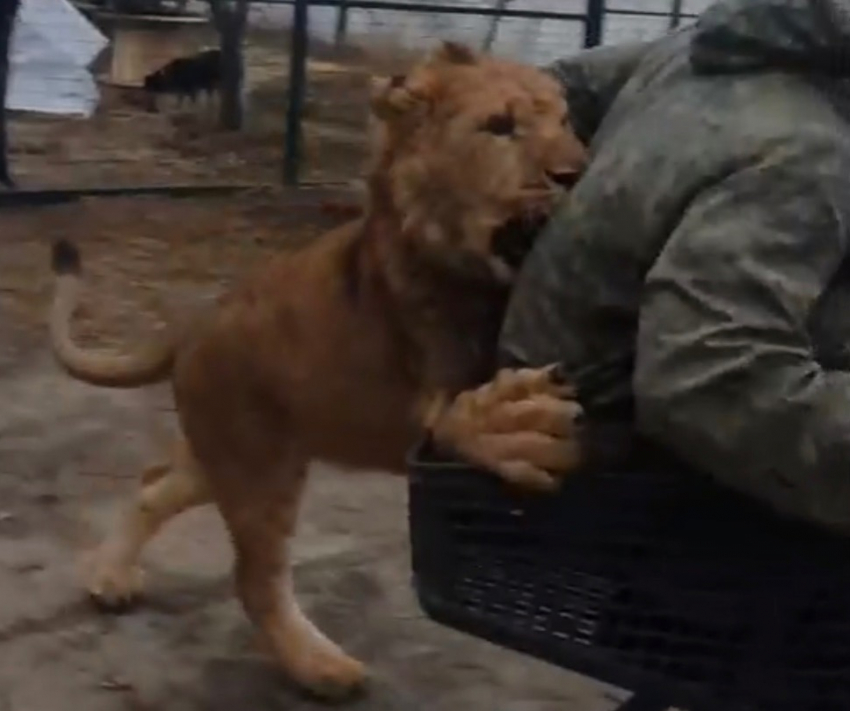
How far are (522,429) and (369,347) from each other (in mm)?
796

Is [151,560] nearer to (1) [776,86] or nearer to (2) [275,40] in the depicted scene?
(1) [776,86]

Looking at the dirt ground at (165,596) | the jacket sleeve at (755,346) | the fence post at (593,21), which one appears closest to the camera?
the jacket sleeve at (755,346)

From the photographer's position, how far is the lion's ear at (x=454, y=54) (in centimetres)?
213

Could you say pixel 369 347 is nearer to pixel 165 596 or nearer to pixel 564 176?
pixel 564 176

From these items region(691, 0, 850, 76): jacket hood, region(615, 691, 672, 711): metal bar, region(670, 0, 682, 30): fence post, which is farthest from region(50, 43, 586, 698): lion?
region(670, 0, 682, 30): fence post

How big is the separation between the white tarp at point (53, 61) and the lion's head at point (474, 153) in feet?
21.3

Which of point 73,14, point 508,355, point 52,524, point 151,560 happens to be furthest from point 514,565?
point 73,14

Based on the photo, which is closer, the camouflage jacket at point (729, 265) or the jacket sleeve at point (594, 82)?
the camouflage jacket at point (729, 265)

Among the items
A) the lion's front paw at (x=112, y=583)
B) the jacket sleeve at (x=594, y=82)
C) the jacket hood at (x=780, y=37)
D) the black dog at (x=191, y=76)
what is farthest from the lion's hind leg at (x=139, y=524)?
the black dog at (x=191, y=76)

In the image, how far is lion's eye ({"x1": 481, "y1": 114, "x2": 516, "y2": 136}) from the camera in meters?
2.02

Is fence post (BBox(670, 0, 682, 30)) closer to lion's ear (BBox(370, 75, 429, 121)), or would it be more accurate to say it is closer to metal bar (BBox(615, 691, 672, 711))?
lion's ear (BBox(370, 75, 429, 121))

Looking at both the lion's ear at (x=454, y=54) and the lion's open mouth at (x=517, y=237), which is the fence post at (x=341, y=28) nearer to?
the lion's ear at (x=454, y=54)

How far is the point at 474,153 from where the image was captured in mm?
2045

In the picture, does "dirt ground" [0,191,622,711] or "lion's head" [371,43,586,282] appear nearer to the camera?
"lion's head" [371,43,586,282]
